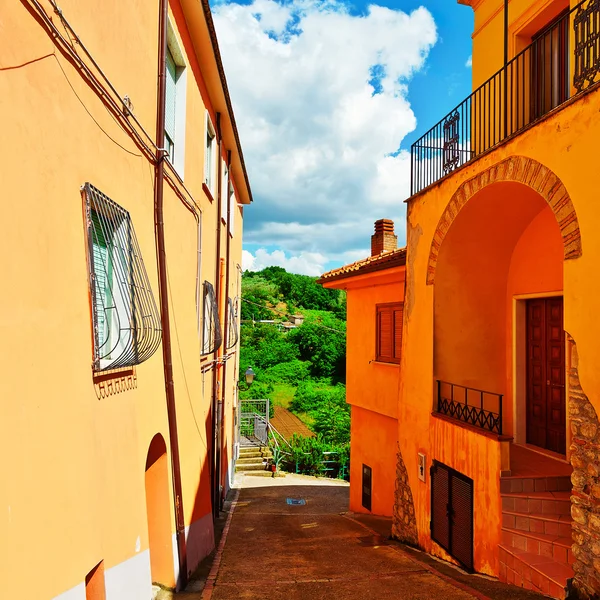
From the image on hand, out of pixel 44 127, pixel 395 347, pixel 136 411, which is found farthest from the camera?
pixel 395 347

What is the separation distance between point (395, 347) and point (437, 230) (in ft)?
11.0

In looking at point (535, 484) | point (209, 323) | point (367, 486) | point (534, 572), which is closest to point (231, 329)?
point (209, 323)

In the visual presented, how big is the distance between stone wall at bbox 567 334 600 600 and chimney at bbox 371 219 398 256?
9.95m

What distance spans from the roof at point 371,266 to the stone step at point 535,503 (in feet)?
16.1

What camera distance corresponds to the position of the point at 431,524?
8.29 metres

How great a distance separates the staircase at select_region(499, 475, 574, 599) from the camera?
570 cm

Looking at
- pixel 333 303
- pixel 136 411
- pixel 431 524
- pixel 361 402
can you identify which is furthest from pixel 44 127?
pixel 333 303

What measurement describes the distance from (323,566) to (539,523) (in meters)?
3.13

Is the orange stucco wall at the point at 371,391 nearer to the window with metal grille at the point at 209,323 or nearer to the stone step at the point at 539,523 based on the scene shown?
the window with metal grille at the point at 209,323

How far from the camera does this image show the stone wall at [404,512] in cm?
891

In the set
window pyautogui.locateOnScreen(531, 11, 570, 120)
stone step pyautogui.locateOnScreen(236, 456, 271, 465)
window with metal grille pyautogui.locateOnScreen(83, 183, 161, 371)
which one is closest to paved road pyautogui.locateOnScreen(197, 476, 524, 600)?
window with metal grille pyautogui.locateOnScreen(83, 183, 161, 371)

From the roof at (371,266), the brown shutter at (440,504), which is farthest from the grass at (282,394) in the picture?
the brown shutter at (440,504)

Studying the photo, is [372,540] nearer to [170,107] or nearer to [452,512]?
[452,512]

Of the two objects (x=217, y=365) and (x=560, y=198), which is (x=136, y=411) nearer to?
(x=560, y=198)
